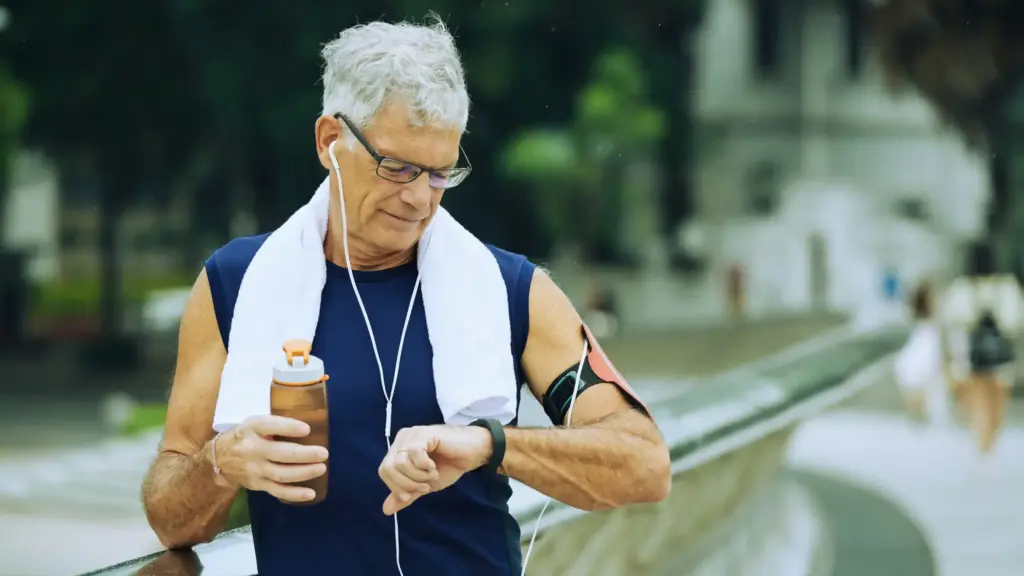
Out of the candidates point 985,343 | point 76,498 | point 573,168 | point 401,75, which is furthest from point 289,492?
point 573,168

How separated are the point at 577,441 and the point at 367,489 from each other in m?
0.31

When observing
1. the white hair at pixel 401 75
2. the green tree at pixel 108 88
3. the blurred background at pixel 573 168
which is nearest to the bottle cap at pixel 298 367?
the white hair at pixel 401 75

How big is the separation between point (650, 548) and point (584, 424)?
2.02 m

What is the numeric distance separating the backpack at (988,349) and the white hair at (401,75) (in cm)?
1065

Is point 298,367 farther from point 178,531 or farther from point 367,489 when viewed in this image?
point 178,531

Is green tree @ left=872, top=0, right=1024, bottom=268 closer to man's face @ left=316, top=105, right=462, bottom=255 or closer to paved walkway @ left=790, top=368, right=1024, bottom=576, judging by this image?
paved walkway @ left=790, top=368, right=1024, bottom=576

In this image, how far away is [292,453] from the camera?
1881mm

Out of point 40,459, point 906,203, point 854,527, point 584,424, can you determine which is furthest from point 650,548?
point 906,203

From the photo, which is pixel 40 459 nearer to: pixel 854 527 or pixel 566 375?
pixel 854 527

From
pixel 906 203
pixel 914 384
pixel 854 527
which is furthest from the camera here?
pixel 906 203

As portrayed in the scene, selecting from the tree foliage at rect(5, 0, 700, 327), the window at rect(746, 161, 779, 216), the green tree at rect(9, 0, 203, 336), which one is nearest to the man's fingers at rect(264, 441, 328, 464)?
the tree foliage at rect(5, 0, 700, 327)

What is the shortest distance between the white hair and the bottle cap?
14.5 inches

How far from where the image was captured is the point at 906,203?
43.8 meters

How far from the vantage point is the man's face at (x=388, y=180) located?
209cm
